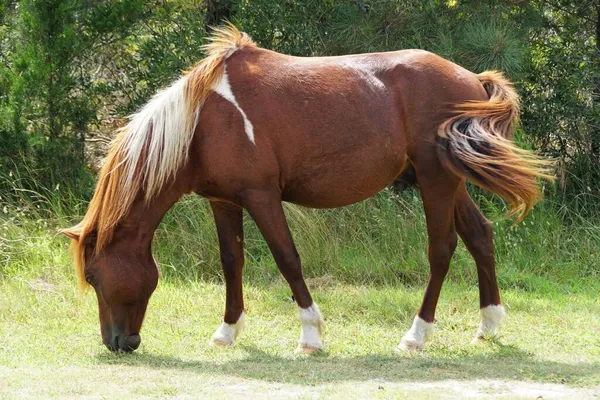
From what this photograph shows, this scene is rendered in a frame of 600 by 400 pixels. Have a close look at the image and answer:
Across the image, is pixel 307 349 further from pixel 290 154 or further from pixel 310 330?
pixel 290 154

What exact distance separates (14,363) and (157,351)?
78 centimetres

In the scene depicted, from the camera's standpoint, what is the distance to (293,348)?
5.26 metres

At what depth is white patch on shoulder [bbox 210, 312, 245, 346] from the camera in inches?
212

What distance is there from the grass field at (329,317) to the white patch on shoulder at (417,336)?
0.08 m

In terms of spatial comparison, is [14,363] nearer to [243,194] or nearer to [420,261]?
[243,194]

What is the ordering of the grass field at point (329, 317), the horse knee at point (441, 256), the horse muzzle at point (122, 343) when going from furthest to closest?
the horse knee at point (441, 256) → the horse muzzle at point (122, 343) → the grass field at point (329, 317)

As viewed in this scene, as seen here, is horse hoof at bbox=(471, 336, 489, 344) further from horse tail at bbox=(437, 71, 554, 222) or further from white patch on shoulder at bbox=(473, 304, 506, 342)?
horse tail at bbox=(437, 71, 554, 222)

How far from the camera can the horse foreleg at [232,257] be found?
18.0 feet

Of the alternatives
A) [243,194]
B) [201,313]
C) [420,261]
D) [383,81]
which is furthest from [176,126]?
[420,261]

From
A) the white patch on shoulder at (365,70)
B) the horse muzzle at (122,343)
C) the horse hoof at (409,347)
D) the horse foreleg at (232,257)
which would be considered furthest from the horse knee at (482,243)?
the horse muzzle at (122,343)

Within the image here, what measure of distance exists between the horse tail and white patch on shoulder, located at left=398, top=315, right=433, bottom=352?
84 centimetres

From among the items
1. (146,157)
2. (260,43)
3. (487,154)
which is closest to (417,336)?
(487,154)

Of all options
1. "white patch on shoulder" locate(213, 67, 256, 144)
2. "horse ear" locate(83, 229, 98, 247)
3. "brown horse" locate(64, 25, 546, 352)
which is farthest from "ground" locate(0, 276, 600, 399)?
"white patch on shoulder" locate(213, 67, 256, 144)

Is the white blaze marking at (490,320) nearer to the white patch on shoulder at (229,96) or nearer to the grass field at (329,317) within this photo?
the grass field at (329,317)
